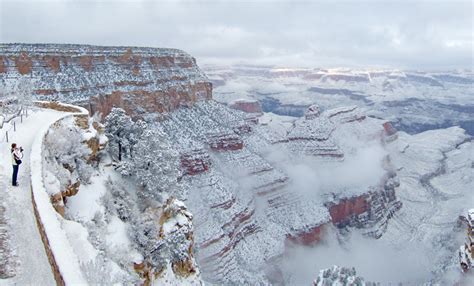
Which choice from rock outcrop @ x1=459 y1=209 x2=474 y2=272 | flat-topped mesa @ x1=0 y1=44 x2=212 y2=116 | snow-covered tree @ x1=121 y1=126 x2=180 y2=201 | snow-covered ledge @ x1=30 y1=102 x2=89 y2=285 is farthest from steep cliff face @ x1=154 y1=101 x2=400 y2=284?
snow-covered ledge @ x1=30 y1=102 x2=89 y2=285

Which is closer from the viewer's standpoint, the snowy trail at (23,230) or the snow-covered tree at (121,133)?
the snowy trail at (23,230)

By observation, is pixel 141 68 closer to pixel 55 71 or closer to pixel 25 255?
pixel 55 71

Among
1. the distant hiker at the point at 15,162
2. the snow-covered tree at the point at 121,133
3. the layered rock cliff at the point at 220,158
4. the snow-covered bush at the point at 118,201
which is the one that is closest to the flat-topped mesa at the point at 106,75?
the layered rock cliff at the point at 220,158

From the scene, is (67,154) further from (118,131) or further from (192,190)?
(192,190)

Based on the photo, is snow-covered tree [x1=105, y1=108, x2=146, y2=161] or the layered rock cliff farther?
the layered rock cliff

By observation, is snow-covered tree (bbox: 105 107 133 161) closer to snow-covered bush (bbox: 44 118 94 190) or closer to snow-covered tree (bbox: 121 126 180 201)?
snow-covered tree (bbox: 121 126 180 201)

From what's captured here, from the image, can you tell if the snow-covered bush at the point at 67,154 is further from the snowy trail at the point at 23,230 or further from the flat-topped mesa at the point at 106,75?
the flat-topped mesa at the point at 106,75
